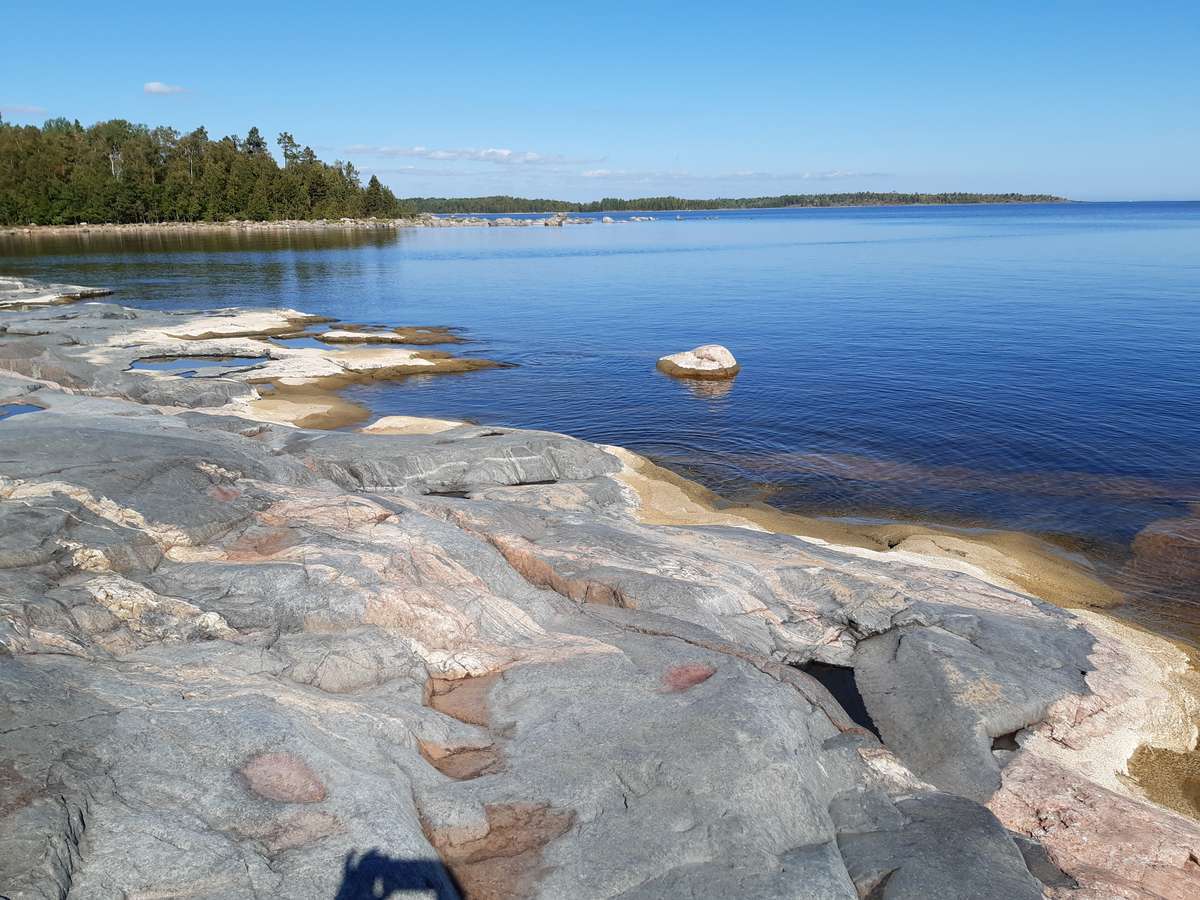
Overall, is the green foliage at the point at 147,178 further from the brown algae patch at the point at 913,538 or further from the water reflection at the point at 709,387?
the brown algae patch at the point at 913,538

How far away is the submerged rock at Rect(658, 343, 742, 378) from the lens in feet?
149

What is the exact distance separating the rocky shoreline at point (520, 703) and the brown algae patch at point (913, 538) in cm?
40

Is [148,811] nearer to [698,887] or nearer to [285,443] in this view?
[698,887]

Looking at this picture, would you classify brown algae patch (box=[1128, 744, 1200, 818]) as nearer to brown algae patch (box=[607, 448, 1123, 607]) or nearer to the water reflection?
brown algae patch (box=[607, 448, 1123, 607])

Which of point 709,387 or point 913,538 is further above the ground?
point 709,387

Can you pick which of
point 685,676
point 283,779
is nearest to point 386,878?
point 283,779

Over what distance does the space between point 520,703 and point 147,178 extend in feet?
608

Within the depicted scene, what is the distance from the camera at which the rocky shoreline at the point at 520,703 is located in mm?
8953

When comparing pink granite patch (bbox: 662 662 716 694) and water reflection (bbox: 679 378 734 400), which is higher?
water reflection (bbox: 679 378 734 400)

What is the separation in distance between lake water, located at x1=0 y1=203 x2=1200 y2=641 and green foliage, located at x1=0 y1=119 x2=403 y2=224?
49.9 meters

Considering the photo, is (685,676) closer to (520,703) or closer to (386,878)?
(520,703)

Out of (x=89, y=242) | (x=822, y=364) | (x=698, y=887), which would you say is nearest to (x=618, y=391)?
(x=822, y=364)

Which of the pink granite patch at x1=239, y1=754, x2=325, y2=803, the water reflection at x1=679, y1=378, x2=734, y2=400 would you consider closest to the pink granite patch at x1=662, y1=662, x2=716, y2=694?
the pink granite patch at x1=239, y1=754, x2=325, y2=803

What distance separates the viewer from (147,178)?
160000mm
